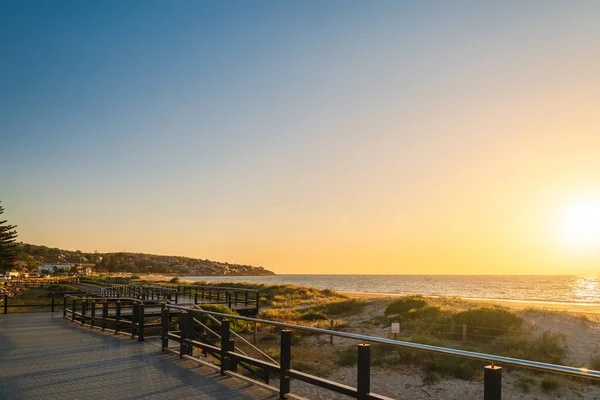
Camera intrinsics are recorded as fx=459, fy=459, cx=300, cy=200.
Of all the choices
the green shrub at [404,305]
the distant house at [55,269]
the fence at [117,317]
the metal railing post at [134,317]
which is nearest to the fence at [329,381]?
the fence at [117,317]

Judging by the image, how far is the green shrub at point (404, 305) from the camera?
28.6 meters

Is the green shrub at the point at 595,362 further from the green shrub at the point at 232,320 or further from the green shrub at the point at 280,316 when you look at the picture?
the green shrub at the point at 280,316

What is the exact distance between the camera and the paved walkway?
6.55m

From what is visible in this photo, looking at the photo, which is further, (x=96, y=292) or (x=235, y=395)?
(x=96, y=292)

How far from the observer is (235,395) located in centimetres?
638

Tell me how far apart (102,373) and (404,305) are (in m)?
24.4

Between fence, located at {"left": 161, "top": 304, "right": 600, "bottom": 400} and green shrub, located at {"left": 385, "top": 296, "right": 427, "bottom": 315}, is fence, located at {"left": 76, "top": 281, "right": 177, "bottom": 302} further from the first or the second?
fence, located at {"left": 161, "top": 304, "right": 600, "bottom": 400}

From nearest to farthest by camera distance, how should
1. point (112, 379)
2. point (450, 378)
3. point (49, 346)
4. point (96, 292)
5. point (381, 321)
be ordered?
point (112, 379) < point (49, 346) < point (450, 378) < point (96, 292) < point (381, 321)

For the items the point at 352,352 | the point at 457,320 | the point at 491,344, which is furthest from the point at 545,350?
the point at 352,352

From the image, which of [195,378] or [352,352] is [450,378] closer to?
[352,352]

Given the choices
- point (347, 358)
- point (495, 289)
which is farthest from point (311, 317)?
point (495, 289)

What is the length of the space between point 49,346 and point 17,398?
477 centimetres

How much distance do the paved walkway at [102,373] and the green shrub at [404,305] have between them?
66.0 feet

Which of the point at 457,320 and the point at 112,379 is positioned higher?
the point at 112,379
